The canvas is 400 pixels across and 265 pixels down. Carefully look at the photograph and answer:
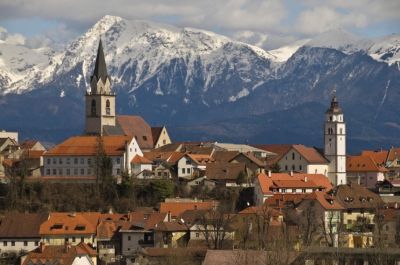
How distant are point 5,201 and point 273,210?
21.0 m

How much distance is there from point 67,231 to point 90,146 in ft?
79.7

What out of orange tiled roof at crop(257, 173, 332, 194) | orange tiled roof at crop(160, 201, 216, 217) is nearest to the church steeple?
orange tiled roof at crop(257, 173, 332, 194)

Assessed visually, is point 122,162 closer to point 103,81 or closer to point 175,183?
point 175,183

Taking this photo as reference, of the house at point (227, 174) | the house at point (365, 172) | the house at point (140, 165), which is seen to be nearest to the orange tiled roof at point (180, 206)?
the house at point (227, 174)

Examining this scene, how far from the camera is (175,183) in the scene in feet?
376

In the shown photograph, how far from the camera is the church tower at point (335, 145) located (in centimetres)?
12638

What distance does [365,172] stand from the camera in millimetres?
132000

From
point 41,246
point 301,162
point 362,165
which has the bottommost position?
point 41,246

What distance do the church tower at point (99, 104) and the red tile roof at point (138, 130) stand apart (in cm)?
147

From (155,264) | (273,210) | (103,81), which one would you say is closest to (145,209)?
(273,210)

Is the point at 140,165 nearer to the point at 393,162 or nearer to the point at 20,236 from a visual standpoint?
the point at 20,236

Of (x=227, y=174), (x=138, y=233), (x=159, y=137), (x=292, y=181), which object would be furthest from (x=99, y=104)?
(x=138, y=233)

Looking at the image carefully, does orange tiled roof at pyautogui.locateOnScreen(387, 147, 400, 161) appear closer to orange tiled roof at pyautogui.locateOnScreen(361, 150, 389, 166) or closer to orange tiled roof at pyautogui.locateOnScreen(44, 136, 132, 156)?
orange tiled roof at pyautogui.locateOnScreen(361, 150, 389, 166)

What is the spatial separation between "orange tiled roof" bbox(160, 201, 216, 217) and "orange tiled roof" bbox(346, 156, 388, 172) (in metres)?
30.2
